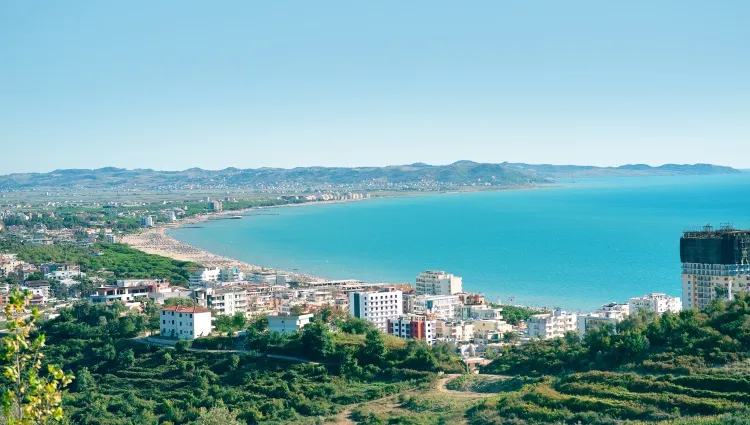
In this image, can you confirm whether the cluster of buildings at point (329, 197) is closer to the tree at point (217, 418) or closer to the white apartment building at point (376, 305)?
the white apartment building at point (376, 305)

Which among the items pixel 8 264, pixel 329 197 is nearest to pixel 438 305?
pixel 8 264

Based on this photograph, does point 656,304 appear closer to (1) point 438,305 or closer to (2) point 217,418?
(1) point 438,305

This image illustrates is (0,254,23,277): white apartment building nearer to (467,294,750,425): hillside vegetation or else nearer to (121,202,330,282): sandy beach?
(121,202,330,282): sandy beach

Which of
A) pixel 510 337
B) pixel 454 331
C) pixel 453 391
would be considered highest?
pixel 453 391

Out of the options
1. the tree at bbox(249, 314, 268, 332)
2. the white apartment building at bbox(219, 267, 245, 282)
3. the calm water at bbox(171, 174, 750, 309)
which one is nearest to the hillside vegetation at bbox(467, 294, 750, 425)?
the tree at bbox(249, 314, 268, 332)

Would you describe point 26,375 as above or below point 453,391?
above

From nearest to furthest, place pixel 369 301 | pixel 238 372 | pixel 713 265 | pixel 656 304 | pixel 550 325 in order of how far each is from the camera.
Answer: pixel 238 372
pixel 550 325
pixel 713 265
pixel 656 304
pixel 369 301

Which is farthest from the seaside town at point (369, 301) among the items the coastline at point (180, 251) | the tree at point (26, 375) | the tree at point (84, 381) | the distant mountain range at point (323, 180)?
the distant mountain range at point (323, 180)

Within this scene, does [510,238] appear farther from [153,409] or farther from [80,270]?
[153,409]
